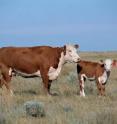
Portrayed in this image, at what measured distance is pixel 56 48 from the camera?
52.2 ft

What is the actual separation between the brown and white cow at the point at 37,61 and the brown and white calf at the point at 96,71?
0.77m

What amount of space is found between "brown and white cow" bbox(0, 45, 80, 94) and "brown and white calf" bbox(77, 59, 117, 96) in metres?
0.77

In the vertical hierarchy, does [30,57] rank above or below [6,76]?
above

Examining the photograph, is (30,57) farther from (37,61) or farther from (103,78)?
(103,78)

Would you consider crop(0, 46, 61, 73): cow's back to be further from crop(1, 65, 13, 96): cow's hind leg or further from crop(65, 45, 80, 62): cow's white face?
crop(65, 45, 80, 62): cow's white face

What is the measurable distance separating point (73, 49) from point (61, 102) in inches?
126

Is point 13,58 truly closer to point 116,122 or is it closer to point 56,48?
point 56,48

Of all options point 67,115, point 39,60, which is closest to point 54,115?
point 67,115

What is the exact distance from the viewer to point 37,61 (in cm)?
1548

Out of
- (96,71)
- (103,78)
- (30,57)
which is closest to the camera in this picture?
(30,57)

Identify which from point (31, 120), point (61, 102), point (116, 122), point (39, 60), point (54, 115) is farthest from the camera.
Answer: point (39, 60)

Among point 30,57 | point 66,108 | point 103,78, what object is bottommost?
point 66,108

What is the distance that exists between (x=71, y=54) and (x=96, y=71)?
1104 mm

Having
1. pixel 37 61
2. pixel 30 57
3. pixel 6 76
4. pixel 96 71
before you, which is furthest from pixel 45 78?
pixel 96 71
